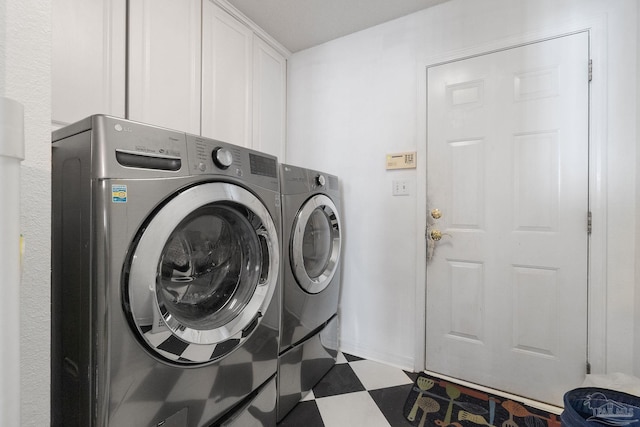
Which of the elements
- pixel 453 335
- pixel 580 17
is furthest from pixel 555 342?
pixel 580 17

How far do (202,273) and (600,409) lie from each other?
1.63 metres

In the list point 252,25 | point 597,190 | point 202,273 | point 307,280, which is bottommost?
point 307,280

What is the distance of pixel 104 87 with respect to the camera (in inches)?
50.3

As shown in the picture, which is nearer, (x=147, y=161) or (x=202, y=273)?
(x=147, y=161)

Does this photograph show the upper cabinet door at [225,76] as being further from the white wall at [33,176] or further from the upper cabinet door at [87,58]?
the white wall at [33,176]

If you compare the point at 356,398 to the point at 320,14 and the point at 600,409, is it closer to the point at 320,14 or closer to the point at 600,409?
the point at 600,409

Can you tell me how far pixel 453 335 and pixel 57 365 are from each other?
1916mm

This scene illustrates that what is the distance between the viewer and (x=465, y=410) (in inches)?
58.4

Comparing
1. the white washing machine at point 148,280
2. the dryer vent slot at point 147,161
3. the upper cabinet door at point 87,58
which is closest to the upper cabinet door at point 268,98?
the upper cabinet door at point 87,58

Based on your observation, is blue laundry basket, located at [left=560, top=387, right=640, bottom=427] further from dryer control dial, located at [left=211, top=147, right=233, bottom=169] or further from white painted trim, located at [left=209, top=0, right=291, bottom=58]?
white painted trim, located at [left=209, top=0, right=291, bottom=58]

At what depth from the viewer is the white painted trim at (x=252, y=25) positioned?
1788mm

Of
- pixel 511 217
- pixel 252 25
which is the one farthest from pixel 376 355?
pixel 252 25

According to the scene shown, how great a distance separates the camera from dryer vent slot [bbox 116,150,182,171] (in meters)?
0.76

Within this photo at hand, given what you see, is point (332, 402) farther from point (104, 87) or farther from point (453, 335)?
point (104, 87)
